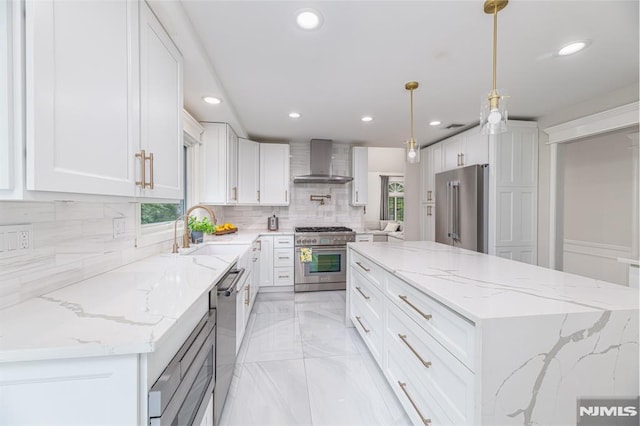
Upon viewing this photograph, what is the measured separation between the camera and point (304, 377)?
6.28ft

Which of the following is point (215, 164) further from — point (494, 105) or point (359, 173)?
point (494, 105)

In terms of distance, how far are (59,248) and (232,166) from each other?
7.87 ft

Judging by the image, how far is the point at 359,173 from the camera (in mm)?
4285

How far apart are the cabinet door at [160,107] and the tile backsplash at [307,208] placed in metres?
2.65

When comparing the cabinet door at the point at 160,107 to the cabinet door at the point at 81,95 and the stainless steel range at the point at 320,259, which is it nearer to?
the cabinet door at the point at 81,95

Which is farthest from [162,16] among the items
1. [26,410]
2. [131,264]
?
[26,410]

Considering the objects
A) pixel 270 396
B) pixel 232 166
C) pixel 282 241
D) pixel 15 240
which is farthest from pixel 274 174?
pixel 15 240

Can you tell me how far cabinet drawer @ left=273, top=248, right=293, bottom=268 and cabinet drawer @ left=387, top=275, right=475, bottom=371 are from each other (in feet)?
8.12

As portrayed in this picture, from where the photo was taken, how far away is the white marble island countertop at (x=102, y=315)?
659 millimetres

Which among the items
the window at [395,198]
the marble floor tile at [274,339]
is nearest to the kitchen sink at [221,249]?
the marble floor tile at [274,339]

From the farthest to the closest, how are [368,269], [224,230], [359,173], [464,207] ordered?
[359,173] → [224,230] → [464,207] → [368,269]

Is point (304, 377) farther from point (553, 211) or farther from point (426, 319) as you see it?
point (553, 211)

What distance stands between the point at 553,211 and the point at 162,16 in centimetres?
406

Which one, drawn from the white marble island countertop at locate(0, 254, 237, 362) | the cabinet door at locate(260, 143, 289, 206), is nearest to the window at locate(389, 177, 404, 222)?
the cabinet door at locate(260, 143, 289, 206)
